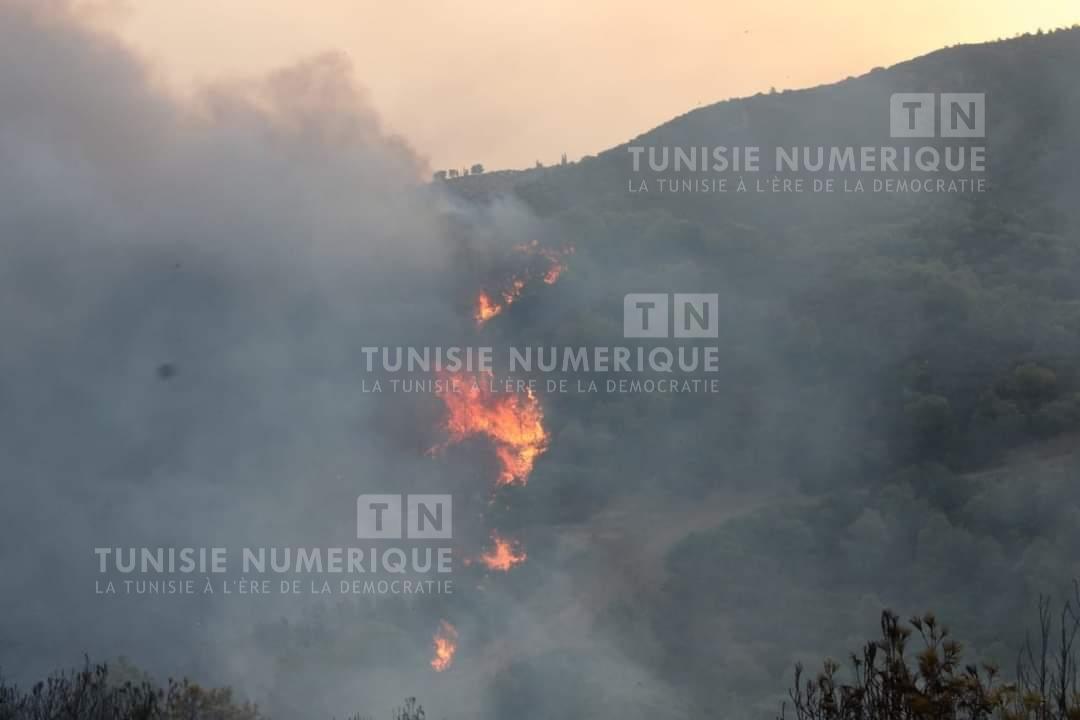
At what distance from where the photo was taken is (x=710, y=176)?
303ft

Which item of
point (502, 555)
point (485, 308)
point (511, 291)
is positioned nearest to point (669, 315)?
point (511, 291)

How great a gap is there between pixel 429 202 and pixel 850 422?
1199 inches

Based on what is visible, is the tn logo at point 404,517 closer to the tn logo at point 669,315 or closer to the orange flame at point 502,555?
the orange flame at point 502,555

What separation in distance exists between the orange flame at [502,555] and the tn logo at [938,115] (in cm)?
4768

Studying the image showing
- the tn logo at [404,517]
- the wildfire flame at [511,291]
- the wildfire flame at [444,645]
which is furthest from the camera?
the wildfire flame at [511,291]

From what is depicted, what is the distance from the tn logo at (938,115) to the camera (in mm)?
86812

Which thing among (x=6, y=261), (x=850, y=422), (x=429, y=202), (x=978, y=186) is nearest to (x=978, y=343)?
(x=850, y=422)

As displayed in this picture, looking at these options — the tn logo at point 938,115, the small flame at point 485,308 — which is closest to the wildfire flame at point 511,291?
the small flame at point 485,308

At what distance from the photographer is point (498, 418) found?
196ft

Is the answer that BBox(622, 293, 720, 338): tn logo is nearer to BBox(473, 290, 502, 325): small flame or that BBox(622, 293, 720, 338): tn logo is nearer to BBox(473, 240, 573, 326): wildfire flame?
BBox(473, 240, 573, 326): wildfire flame

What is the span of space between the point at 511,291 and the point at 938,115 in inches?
1449

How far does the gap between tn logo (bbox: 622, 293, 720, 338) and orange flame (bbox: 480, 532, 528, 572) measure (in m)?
16.1

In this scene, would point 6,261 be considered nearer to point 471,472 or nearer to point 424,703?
point 471,472

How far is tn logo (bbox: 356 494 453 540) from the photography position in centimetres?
5312
